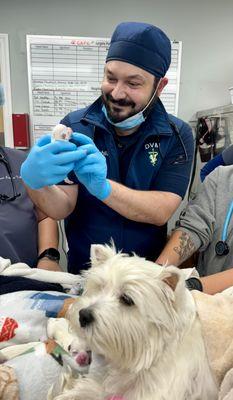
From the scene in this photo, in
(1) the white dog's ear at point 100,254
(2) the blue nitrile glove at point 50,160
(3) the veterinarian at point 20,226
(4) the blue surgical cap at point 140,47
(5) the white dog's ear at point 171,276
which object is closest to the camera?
(5) the white dog's ear at point 171,276

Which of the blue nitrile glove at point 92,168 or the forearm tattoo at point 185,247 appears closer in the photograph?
the blue nitrile glove at point 92,168

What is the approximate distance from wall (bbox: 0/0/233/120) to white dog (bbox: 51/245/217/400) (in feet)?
7.49

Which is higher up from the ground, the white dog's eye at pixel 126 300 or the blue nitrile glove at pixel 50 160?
the blue nitrile glove at pixel 50 160

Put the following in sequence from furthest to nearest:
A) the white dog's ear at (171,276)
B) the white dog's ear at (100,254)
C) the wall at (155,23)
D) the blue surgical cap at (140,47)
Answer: the wall at (155,23)
the blue surgical cap at (140,47)
the white dog's ear at (100,254)
the white dog's ear at (171,276)

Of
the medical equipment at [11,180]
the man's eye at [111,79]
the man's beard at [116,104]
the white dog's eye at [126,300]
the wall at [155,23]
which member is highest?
the wall at [155,23]

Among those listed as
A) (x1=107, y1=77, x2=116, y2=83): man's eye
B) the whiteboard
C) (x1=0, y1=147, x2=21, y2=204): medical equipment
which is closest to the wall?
the whiteboard

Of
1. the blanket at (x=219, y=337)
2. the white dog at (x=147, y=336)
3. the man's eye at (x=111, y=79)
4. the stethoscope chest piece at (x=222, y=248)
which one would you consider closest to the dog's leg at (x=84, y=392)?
the white dog at (x=147, y=336)

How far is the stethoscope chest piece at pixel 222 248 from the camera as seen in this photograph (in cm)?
144

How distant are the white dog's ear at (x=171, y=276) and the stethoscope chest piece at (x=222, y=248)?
2.27 feet

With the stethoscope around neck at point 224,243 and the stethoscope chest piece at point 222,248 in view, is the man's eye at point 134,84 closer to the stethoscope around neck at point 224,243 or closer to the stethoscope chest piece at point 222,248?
the stethoscope around neck at point 224,243

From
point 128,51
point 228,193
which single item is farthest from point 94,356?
point 128,51

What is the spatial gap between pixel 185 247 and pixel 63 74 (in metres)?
1.85

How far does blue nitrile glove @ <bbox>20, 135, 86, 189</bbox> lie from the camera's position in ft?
3.53

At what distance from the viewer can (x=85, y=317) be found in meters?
0.82
